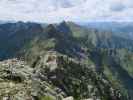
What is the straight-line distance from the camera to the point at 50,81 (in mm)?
112625

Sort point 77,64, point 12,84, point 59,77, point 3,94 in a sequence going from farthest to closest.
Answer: point 77,64 < point 59,77 < point 12,84 < point 3,94

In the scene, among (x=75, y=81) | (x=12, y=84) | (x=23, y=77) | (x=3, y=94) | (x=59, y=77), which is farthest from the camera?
(x=75, y=81)

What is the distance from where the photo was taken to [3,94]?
61281 millimetres

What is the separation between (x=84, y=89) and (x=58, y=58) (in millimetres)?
19174

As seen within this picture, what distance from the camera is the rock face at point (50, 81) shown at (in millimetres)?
68000

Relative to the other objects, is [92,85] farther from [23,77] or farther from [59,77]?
[23,77]

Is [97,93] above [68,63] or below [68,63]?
below

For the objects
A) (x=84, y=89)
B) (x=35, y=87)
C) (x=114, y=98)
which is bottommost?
(x=114, y=98)

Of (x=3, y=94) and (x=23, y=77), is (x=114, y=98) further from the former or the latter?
(x=3, y=94)

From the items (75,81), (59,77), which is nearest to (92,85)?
(75,81)

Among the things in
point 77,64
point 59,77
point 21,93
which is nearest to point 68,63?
point 77,64

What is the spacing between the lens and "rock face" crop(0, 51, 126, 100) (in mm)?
68000

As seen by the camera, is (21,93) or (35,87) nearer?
(21,93)

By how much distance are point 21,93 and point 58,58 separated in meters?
86.7
